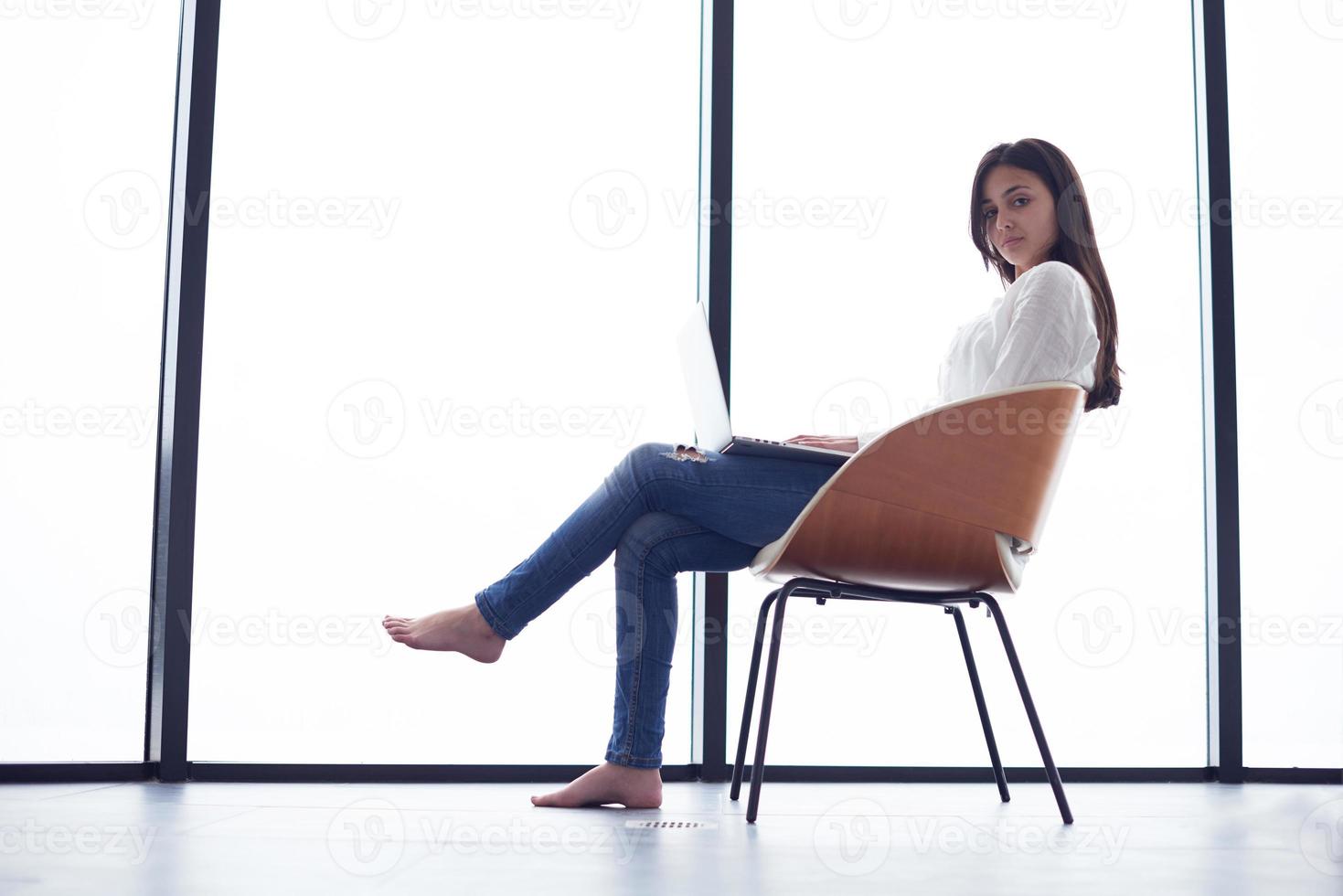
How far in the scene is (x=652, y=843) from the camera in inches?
53.5

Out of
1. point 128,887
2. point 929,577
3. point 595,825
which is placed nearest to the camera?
point 128,887

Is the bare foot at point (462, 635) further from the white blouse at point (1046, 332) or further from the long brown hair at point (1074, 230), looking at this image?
the long brown hair at point (1074, 230)

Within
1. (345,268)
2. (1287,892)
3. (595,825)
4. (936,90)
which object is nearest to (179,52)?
(345,268)

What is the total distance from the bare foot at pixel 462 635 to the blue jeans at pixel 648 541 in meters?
0.02

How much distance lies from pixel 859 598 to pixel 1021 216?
73 centimetres

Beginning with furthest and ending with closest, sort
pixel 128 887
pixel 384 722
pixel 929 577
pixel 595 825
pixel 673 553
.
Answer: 1. pixel 384 722
2. pixel 673 553
3. pixel 929 577
4. pixel 595 825
5. pixel 128 887

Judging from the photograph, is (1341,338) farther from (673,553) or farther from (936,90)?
(673,553)

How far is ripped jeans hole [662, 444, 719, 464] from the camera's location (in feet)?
5.67

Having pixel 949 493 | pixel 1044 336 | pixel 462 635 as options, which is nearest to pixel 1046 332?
pixel 1044 336

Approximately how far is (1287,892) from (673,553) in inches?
38.3

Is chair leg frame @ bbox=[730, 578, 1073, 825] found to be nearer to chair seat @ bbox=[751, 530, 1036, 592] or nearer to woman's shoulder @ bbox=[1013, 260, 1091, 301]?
chair seat @ bbox=[751, 530, 1036, 592]

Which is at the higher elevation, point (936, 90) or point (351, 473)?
point (936, 90)

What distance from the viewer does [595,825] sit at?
1508mm

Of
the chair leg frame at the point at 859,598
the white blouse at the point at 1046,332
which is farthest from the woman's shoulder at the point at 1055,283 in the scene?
the chair leg frame at the point at 859,598
